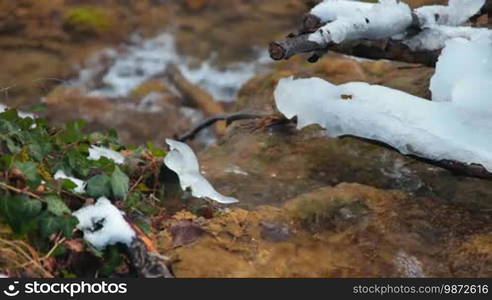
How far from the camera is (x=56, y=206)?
230 centimetres

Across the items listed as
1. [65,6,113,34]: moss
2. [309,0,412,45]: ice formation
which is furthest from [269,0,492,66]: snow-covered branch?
[65,6,113,34]: moss

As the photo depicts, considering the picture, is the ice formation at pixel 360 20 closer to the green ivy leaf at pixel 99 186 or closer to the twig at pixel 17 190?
the green ivy leaf at pixel 99 186

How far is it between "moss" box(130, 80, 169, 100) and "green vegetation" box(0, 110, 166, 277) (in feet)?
17.6

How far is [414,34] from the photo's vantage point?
363 cm

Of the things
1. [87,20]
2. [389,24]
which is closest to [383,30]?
[389,24]

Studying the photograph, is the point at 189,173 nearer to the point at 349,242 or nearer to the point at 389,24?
the point at 349,242

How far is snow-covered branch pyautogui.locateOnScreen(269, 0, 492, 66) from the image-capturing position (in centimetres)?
325

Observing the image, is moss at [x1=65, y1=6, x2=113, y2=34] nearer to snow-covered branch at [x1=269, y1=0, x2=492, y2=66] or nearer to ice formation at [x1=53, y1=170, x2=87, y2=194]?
snow-covered branch at [x1=269, y1=0, x2=492, y2=66]

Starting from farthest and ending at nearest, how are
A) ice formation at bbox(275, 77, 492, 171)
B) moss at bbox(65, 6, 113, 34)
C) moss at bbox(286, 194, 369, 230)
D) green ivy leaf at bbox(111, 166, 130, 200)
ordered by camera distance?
moss at bbox(65, 6, 113, 34) < ice formation at bbox(275, 77, 492, 171) < moss at bbox(286, 194, 369, 230) < green ivy leaf at bbox(111, 166, 130, 200)

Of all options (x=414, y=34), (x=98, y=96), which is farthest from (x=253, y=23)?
(x=414, y=34)

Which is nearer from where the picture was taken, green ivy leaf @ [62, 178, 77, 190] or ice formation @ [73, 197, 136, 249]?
ice formation @ [73, 197, 136, 249]

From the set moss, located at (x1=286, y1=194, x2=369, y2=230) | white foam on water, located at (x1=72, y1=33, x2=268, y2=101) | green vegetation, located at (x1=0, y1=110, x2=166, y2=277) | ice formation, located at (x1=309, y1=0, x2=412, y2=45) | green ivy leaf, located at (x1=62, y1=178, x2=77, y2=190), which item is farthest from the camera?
white foam on water, located at (x1=72, y1=33, x2=268, y2=101)

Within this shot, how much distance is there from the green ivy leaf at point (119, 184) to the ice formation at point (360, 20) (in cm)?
119

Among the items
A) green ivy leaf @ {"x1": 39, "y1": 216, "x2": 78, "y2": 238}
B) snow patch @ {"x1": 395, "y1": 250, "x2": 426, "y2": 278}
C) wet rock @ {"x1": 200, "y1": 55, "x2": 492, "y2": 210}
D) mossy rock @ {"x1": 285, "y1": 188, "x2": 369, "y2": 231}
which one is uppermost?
green ivy leaf @ {"x1": 39, "y1": 216, "x2": 78, "y2": 238}
